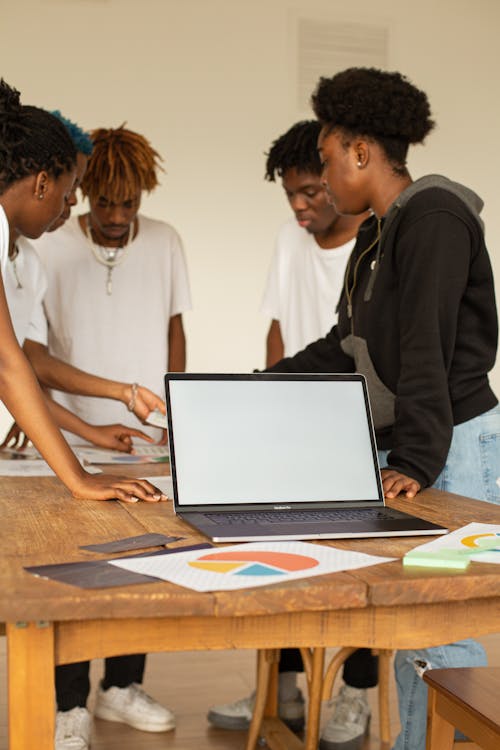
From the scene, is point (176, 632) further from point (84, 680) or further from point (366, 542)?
point (84, 680)

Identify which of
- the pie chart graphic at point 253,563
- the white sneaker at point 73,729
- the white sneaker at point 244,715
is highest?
the pie chart graphic at point 253,563

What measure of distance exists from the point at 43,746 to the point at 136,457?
1.16 meters

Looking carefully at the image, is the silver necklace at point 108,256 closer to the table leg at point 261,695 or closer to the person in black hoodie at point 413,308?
the person in black hoodie at point 413,308

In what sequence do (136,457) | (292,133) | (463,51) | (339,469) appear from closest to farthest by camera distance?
(339,469)
(136,457)
(292,133)
(463,51)

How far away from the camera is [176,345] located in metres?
2.87

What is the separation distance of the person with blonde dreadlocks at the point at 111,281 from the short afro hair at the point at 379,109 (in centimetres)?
95

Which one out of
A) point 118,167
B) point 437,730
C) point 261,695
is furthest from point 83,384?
point 437,730

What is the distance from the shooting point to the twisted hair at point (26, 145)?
1.85m

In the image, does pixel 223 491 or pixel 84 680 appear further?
pixel 84 680

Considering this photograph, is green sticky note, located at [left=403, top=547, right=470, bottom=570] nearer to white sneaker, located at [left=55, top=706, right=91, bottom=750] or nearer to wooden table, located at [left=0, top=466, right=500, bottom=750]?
wooden table, located at [left=0, top=466, right=500, bottom=750]

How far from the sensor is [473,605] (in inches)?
42.8

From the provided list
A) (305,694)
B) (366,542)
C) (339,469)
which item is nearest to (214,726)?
(305,694)

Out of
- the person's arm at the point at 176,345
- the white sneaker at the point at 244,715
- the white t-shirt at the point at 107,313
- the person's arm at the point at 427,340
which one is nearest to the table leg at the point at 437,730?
the person's arm at the point at 427,340

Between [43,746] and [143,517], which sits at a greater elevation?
[143,517]
